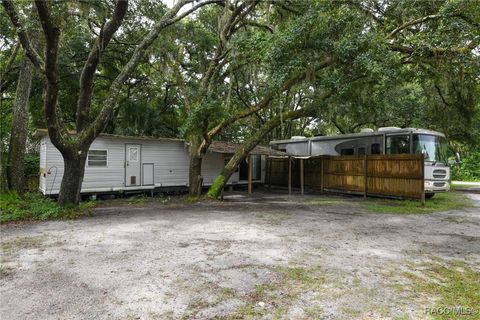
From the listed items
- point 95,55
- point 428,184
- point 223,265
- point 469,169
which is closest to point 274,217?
point 223,265

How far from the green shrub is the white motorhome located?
14.5 meters

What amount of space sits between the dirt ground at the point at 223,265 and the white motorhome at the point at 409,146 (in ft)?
12.1

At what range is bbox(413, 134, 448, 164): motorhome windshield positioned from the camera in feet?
37.4

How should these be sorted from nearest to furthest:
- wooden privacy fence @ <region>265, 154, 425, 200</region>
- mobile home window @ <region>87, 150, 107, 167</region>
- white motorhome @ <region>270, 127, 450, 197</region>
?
wooden privacy fence @ <region>265, 154, 425, 200</region>
white motorhome @ <region>270, 127, 450, 197</region>
mobile home window @ <region>87, 150, 107, 167</region>

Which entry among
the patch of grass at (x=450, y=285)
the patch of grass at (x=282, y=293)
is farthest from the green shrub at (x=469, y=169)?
the patch of grass at (x=282, y=293)

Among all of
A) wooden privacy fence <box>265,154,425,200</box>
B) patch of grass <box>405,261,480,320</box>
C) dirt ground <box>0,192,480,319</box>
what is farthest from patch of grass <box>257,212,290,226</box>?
wooden privacy fence <box>265,154,425,200</box>

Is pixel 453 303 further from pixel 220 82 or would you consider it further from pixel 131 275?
pixel 220 82

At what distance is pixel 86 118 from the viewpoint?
875 centimetres

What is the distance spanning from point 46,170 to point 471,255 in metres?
11.5

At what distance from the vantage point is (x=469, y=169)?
24.4 metres

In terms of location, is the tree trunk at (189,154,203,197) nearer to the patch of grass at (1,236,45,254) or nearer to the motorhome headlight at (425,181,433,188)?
A: the patch of grass at (1,236,45,254)

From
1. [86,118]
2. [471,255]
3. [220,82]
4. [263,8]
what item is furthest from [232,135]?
[471,255]

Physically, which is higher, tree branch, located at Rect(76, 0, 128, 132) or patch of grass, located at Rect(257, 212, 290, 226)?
tree branch, located at Rect(76, 0, 128, 132)

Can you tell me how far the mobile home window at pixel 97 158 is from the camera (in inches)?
463
